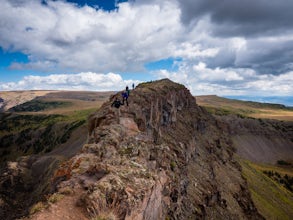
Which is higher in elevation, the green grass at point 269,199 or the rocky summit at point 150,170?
the rocky summit at point 150,170

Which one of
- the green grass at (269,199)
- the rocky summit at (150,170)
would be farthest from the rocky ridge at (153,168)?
the green grass at (269,199)

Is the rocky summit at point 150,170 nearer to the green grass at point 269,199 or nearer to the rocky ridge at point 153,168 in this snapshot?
the rocky ridge at point 153,168

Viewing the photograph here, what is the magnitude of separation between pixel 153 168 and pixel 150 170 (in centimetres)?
306

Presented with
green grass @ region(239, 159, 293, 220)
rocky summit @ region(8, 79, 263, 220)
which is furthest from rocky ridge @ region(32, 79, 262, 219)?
A: green grass @ region(239, 159, 293, 220)

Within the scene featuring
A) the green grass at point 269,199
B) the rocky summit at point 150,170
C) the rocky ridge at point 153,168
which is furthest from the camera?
the green grass at point 269,199

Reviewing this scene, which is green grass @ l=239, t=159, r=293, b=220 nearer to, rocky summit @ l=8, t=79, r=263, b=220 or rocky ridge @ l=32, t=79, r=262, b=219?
rocky summit @ l=8, t=79, r=263, b=220

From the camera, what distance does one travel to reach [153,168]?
25.9m

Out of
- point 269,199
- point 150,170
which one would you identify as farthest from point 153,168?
point 269,199

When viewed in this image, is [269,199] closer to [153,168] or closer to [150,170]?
[153,168]

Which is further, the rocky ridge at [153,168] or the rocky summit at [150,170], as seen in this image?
the rocky ridge at [153,168]

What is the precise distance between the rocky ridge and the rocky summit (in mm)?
53

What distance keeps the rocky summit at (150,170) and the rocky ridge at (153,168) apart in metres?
0.05

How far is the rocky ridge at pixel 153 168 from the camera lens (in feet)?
52.6

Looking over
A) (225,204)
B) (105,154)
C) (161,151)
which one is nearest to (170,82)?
(225,204)
